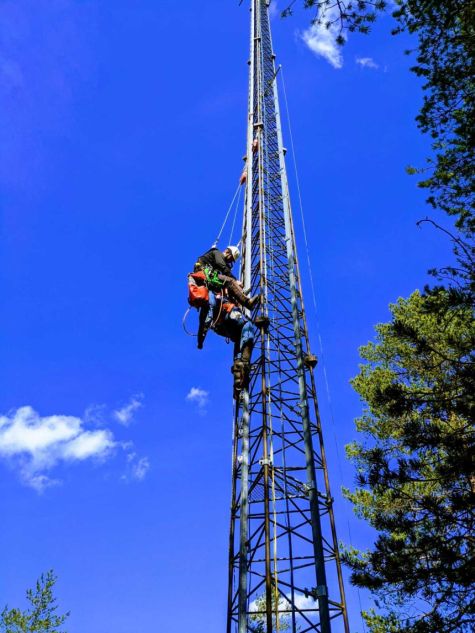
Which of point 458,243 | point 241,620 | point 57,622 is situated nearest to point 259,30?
point 458,243

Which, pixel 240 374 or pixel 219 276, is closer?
pixel 240 374

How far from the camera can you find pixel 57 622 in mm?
16078

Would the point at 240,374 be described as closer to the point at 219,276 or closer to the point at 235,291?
the point at 235,291

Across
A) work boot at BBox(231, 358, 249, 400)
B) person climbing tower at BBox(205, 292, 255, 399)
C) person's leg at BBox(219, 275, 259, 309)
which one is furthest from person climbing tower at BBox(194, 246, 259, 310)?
work boot at BBox(231, 358, 249, 400)

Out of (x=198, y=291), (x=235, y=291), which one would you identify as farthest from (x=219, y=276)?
(x=198, y=291)

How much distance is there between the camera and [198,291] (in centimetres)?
727

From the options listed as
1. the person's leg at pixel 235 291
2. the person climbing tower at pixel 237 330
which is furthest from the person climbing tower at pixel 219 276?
the person climbing tower at pixel 237 330

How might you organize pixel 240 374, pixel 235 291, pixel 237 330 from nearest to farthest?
pixel 240 374 < pixel 235 291 < pixel 237 330

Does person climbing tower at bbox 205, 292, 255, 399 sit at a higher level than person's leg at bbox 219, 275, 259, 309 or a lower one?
lower

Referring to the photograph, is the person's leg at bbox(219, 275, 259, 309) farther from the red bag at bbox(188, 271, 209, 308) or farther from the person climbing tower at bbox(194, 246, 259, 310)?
the red bag at bbox(188, 271, 209, 308)

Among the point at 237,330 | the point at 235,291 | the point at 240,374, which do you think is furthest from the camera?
the point at 237,330

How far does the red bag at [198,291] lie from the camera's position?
7.25 metres

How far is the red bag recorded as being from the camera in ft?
23.8

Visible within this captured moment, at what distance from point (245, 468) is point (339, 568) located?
1730 mm
